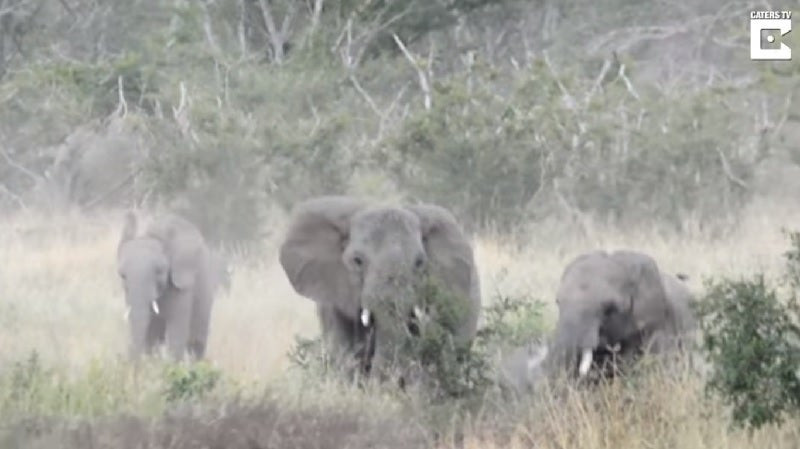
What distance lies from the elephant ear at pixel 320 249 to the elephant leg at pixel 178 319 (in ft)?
5.37

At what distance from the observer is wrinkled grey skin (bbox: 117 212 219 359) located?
554 inches

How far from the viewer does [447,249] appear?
1239 cm

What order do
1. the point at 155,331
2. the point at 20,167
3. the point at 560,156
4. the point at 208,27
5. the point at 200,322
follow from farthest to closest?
the point at 208,27 < the point at 20,167 < the point at 560,156 < the point at 200,322 < the point at 155,331

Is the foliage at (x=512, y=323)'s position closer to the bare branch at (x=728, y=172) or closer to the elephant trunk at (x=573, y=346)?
the elephant trunk at (x=573, y=346)

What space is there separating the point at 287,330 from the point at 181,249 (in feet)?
3.47

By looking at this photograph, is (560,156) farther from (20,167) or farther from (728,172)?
(20,167)

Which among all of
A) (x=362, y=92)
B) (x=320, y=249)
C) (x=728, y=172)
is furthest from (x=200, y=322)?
(x=362, y=92)

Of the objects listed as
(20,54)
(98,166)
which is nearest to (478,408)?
(98,166)

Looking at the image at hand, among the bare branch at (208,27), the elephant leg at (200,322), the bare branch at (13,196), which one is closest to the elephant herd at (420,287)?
the elephant leg at (200,322)

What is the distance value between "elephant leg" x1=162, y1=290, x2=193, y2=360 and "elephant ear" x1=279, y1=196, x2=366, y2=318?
64.4 inches

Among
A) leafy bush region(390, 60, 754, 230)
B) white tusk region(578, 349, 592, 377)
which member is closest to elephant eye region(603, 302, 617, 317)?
white tusk region(578, 349, 592, 377)

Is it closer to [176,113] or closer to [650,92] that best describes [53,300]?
[176,113]

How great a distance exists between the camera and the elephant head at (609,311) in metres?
11.8

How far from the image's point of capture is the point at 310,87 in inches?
1019
